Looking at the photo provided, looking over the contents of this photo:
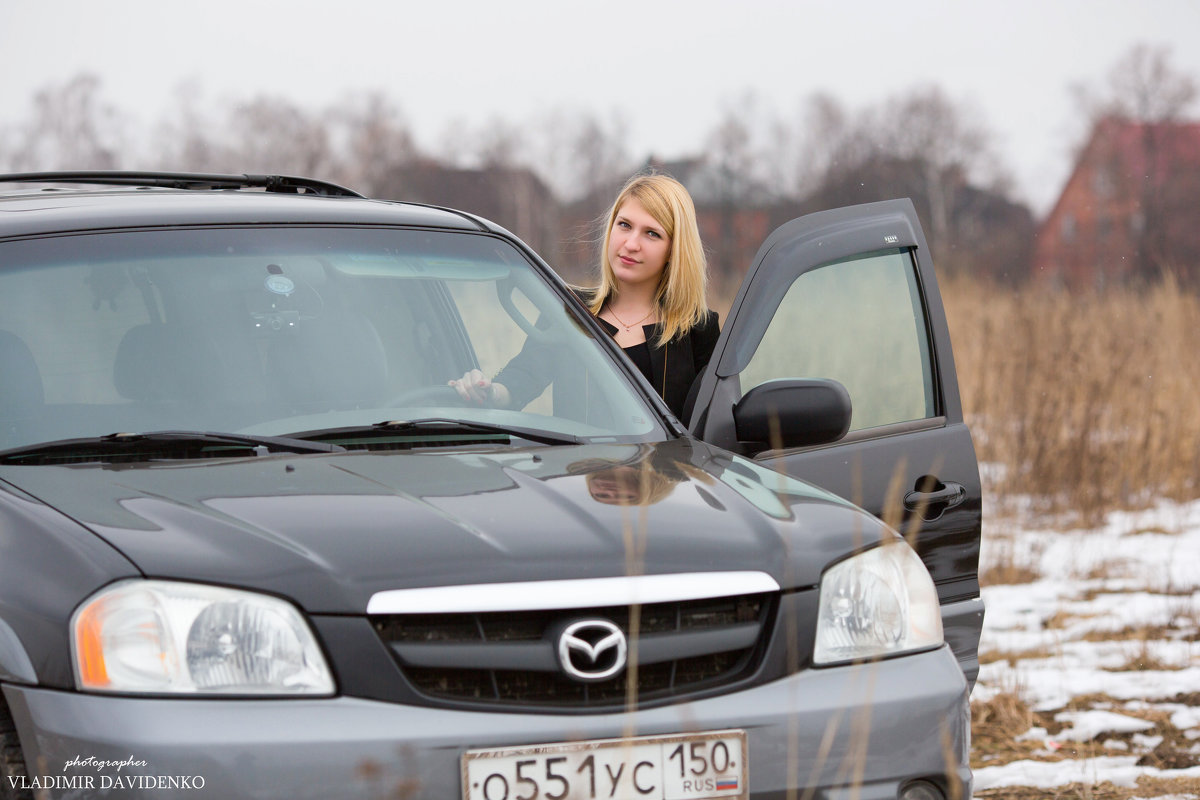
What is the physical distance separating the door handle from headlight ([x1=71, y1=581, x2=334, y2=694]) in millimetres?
2140

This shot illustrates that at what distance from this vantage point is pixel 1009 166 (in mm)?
40938

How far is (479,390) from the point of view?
3482mm

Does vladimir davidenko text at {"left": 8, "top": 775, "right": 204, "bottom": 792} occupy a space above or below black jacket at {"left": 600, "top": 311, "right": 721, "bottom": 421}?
below

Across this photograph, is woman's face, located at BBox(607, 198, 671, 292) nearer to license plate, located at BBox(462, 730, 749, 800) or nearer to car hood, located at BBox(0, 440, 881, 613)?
car hood, located at BBox(0, 440, 881, 613)

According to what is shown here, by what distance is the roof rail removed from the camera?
14.6 ft

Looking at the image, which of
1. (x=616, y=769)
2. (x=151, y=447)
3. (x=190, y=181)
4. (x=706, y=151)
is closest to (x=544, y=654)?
(x=616, y=769)

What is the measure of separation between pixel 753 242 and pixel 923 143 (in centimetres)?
1183

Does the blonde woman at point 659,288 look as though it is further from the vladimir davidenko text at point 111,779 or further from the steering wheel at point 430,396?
the vladimir davidenko text at point 111,779

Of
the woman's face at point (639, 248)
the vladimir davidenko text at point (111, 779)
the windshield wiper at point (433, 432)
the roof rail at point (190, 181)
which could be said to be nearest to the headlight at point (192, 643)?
the vladimir davidenko text at point (111, 779)

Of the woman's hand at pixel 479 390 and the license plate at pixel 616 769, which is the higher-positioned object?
the woman's hand at pixel 479 390

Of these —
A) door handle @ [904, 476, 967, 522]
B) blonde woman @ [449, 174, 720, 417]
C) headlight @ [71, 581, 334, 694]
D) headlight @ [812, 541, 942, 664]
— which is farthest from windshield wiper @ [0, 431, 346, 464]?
blonde woman @ [449, 174, 720, 417]

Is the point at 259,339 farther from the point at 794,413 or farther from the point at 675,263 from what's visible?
the point at 675,263

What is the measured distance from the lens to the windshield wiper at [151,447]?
2863mm

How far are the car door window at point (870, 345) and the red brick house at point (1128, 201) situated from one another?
29320 millimetres
